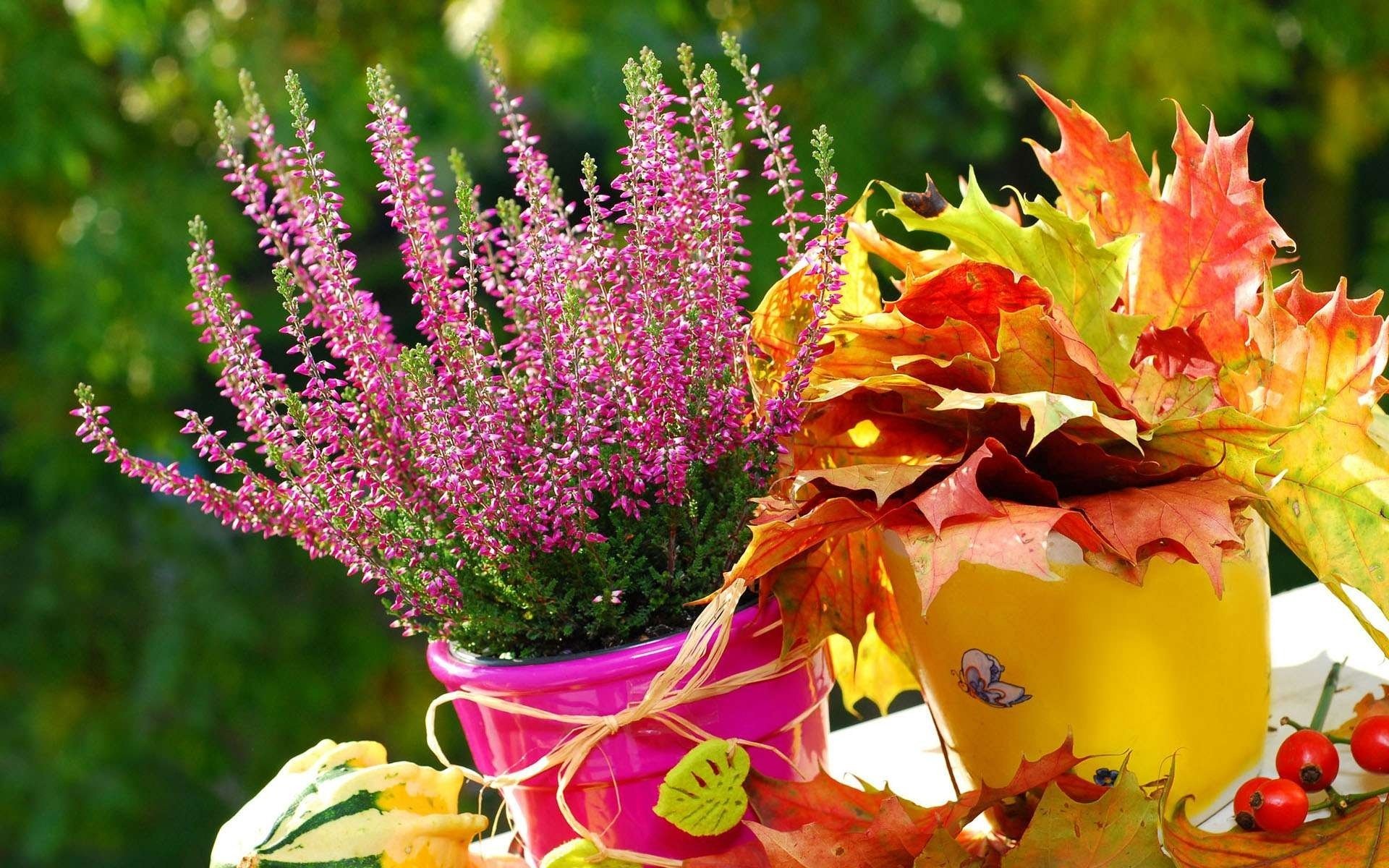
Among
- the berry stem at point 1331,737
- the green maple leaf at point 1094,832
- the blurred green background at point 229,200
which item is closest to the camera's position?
the green maple leaf at point 1094,832

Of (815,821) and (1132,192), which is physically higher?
(1132,192)

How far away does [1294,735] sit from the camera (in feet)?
2.09

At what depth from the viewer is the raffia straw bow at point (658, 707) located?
0.59 metres

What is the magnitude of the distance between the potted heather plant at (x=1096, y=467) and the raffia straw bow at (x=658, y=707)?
A: 31 mm

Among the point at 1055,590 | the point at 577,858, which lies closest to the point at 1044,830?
the point at 1055,590

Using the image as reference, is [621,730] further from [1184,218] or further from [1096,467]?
[1184,218]

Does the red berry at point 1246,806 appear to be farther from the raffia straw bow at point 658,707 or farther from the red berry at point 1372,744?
the raffia straw bow at point 658,707

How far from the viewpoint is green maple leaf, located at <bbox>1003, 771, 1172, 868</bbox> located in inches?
21.2

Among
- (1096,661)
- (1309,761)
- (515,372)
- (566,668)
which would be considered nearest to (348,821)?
(566,668)

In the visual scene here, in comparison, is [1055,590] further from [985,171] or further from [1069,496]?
[985,171]

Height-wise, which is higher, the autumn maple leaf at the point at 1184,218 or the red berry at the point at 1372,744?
the autumn maple leaf at the point at 1184,218

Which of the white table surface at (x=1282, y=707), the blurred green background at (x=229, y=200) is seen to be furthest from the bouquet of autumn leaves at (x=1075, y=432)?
the blurred green background at (x=229, y=200)

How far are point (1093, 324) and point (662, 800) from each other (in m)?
0.29

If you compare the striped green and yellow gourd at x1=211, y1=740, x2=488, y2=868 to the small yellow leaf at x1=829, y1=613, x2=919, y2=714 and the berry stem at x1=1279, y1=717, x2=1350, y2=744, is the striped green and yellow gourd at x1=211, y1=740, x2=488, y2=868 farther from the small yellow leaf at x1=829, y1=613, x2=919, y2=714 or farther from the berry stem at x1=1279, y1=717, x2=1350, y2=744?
the berry stem at x1=1279, y1=717, x2=1350, y2=744
